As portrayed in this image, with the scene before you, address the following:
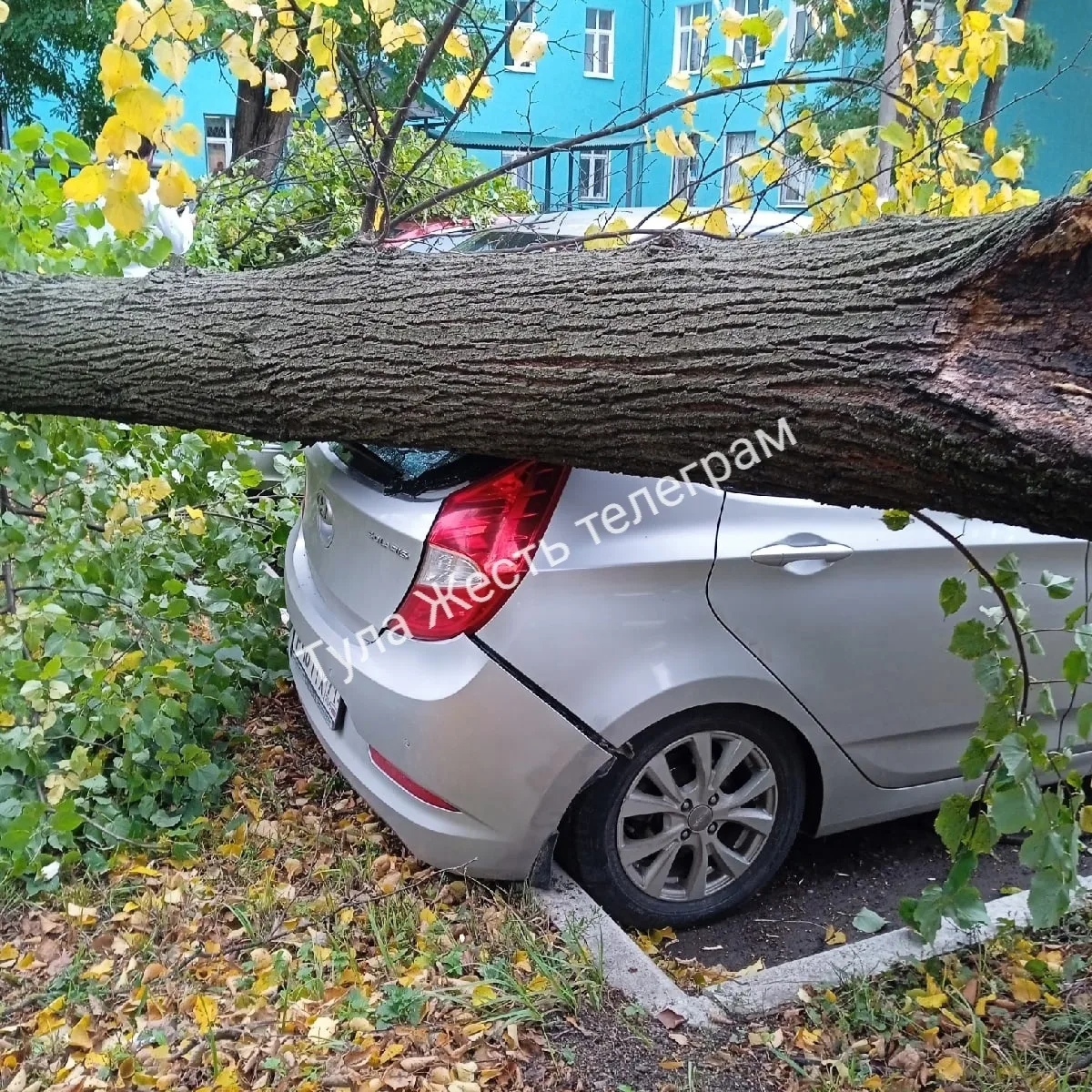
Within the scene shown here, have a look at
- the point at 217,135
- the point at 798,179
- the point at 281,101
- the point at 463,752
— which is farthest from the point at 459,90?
the point at 217,135

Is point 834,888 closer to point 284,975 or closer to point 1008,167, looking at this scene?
point 284,975

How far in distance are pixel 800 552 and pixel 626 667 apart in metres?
0.55

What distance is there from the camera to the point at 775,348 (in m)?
1.70

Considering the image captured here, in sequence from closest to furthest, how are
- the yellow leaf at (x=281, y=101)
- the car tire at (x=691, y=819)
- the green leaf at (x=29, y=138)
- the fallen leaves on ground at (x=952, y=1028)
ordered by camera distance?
the fallen leaves on ground at (x=952, y=1028), the car tire at (x=691, y=819), the green leaf at (x=29, y=138), the yellow leaf at (x=281, y=101)

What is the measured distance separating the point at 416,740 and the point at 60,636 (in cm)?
118

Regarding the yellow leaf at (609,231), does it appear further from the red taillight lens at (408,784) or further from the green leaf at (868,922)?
the green leaf at (868,922)

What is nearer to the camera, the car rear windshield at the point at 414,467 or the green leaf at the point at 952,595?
the green leaf at the point at 952,595

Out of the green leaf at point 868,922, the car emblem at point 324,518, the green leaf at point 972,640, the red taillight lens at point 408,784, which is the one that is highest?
the green leaf at point 972,640

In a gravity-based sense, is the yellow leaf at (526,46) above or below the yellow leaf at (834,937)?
above

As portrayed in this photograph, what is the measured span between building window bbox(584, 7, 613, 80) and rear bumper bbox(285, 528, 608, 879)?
77.5ft

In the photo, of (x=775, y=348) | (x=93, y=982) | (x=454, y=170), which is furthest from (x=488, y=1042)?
(x=454, y=170)

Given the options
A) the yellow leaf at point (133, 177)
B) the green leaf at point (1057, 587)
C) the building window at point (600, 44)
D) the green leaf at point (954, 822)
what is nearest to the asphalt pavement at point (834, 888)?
the green leaf at point (954, 822)

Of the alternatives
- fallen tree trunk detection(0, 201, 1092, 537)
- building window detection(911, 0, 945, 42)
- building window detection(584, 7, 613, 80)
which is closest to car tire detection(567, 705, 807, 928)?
fallen tree trunk detection(0, 201, 1092, 537)

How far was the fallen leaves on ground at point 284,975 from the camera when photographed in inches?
85.2
